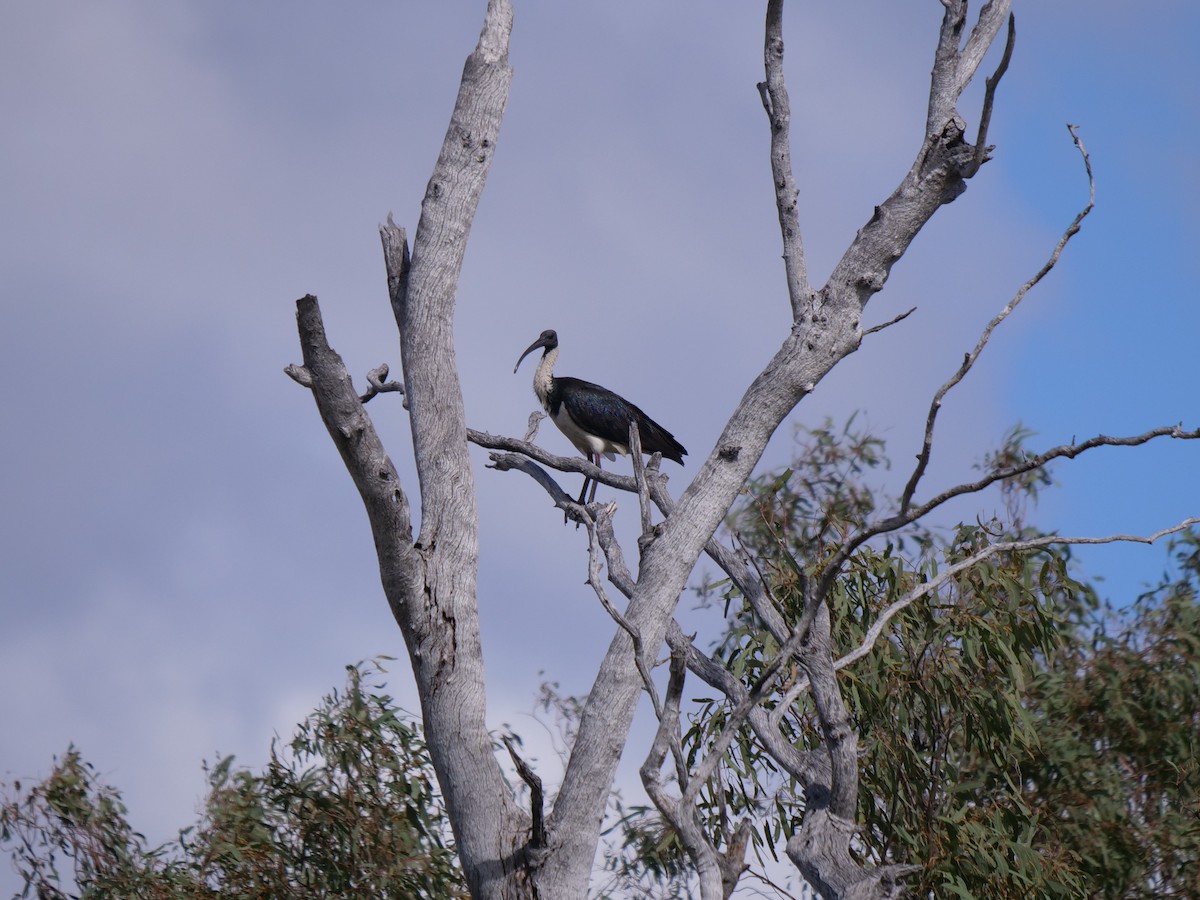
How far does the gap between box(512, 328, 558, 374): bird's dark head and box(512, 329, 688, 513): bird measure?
27cm

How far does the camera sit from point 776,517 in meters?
9.28

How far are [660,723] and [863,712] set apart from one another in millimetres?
3539

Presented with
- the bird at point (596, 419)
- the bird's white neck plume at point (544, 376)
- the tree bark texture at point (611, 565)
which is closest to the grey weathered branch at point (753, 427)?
the tree bark texture at point (611, 565)

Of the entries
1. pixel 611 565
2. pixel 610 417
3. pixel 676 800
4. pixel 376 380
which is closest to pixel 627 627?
pixel 676 800

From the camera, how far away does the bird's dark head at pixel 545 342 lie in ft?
36.9

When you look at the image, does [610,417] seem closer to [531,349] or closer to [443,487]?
[531,349]

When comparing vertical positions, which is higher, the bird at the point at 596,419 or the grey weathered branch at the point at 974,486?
the bird at the point at 596,419

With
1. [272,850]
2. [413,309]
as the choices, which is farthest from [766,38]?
[272,850]

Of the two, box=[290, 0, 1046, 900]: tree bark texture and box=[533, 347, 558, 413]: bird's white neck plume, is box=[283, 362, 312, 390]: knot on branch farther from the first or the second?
box=[533, 347, 558, 413]: bird's white neck plume

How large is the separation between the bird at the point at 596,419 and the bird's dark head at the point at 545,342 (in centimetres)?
27

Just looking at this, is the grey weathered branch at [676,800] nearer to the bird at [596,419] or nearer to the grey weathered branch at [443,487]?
the grey weathered branch at [443,487]

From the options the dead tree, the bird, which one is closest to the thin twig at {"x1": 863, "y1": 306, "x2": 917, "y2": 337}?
the dead tree

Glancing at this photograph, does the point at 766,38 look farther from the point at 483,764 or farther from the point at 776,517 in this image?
the point at 776,517

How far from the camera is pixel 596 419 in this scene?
1027cm
